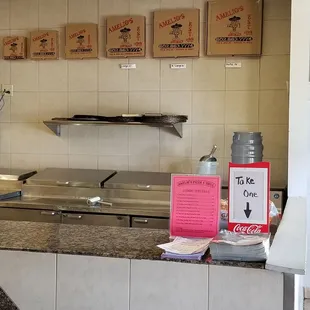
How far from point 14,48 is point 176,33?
1.23 meters

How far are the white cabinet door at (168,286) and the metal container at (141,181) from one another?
1728mm

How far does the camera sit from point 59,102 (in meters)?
3.46

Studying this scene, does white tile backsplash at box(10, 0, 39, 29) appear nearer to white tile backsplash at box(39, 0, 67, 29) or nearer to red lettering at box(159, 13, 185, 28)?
white tile backsplash at box(39, 0, 67, 29)

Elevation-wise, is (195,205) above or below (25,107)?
below

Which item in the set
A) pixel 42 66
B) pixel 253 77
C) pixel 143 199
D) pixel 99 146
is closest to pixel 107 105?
pixel 99 146

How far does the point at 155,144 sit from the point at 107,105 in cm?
46

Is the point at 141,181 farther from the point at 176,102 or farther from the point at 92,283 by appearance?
the point at 92,283

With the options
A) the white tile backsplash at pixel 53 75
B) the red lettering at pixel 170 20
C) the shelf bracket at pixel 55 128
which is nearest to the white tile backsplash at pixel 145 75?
the red lettering at pixel 170 20

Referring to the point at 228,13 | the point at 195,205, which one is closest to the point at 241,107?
the point at 228,13

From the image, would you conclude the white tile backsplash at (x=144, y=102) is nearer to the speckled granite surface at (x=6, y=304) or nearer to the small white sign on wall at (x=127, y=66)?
the small white sign on wall at (x=127, y=66)

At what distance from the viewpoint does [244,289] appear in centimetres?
115

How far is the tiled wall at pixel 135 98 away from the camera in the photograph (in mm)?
3166

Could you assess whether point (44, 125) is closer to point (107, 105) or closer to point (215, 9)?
point (107, 105)

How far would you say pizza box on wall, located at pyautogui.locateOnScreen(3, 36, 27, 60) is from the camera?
135 inches
